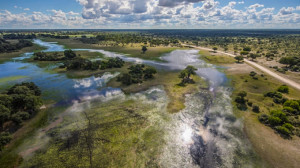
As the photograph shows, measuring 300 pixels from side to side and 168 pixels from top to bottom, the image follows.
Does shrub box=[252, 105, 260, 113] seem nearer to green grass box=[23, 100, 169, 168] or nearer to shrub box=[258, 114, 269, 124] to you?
shrub box=[258, 114, 269, 124]

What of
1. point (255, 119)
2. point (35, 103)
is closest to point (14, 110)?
point (35, 103)

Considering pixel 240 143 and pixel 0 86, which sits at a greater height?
pixel 0 86

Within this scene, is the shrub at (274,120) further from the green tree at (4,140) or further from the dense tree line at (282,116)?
the green tree at (4,140)

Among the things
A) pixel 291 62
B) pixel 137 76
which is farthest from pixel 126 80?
pixel 291 62

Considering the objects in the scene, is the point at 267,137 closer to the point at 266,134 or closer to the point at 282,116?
the point at 266,134

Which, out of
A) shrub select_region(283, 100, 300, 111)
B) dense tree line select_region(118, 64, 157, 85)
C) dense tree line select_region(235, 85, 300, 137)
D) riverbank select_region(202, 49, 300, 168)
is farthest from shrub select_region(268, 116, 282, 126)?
dense tree line select_region(118, 64, 157, 85)

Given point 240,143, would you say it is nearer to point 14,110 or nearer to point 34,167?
point 34,167

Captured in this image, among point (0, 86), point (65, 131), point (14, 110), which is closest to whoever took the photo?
point (65, 131)

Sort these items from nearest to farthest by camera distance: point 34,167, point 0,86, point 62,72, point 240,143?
point 34,167
point 240,143
point 0,86
point 62,72
